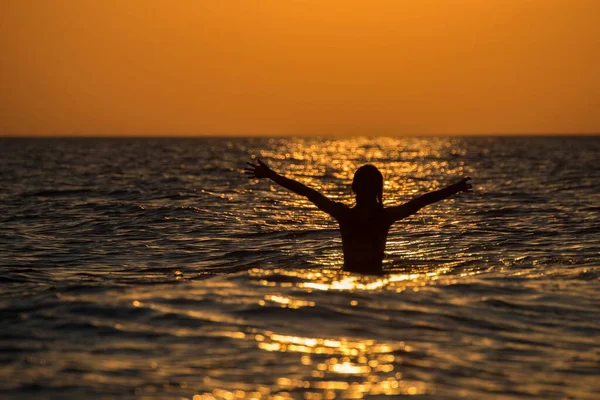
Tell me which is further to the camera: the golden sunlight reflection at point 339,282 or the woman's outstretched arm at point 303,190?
the woman's outstretched arm at point 303,190

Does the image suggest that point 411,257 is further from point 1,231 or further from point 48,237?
point 1,231

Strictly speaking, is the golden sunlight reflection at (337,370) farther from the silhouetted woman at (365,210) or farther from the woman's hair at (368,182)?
the silhouetted woman at (365,210)

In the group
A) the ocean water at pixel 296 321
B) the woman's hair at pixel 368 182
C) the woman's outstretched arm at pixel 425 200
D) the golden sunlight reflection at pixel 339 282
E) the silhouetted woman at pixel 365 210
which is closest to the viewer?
the ocean water at pixel 296 321

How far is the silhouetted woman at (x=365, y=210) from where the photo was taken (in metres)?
10.3

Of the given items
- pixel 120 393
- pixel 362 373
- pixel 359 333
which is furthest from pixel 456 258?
pixel 120 393

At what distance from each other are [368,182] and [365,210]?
46cm

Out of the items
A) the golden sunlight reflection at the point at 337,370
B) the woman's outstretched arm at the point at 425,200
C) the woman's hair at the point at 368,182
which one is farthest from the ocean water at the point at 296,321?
the woman's hair at the point at 368,182

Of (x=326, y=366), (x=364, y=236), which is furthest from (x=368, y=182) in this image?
(x=326, y=366)

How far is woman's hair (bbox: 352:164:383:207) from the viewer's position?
10.1 meters

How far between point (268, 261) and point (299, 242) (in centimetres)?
280

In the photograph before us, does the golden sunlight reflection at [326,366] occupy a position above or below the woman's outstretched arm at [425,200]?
below

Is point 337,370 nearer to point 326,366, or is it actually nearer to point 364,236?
point 326,366

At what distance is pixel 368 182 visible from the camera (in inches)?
402

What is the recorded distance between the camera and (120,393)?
21.5 ft
